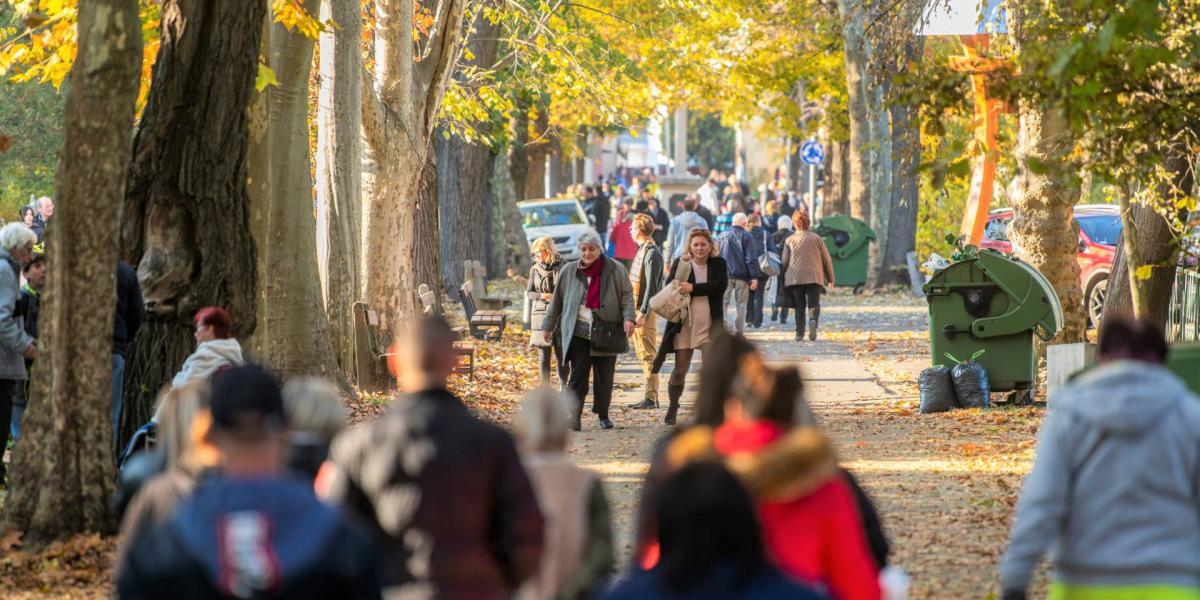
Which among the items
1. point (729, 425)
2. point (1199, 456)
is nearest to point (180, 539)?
point (729, 425)

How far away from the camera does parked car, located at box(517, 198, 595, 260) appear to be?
40156 mm

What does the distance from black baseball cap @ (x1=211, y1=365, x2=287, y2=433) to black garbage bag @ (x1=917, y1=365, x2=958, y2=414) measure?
1213 centimetres

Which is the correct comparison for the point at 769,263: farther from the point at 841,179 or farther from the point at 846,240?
the point at 841,179

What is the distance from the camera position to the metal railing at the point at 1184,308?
52.2ft

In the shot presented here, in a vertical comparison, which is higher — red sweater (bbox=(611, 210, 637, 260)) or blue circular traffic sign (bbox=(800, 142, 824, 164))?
blue circular traffic sign (bbox=(800, 142, 824, 164))

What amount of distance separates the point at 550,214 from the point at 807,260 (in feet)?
→ 65.9

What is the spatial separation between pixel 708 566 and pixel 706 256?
11449 mm

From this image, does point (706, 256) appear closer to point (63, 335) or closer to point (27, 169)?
point (63, 335)

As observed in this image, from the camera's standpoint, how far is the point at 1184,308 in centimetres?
1625

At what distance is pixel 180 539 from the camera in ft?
12.7

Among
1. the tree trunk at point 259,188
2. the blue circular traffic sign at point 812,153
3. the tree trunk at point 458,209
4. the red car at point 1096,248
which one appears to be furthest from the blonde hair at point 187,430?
the blue circular traffic sign at point 812,153

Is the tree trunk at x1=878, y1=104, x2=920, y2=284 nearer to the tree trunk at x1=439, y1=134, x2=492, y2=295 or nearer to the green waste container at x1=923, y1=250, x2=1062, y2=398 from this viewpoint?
the tree trunk at x1=439, y1=134, x2=492, y2=295

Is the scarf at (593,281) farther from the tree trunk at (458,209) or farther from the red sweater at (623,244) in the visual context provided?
the tree trunk at (458,209)

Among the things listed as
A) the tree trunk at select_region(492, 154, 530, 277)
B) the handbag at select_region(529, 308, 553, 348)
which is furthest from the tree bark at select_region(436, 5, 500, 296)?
the handbag at select_region(529, 308, 553, 348)
